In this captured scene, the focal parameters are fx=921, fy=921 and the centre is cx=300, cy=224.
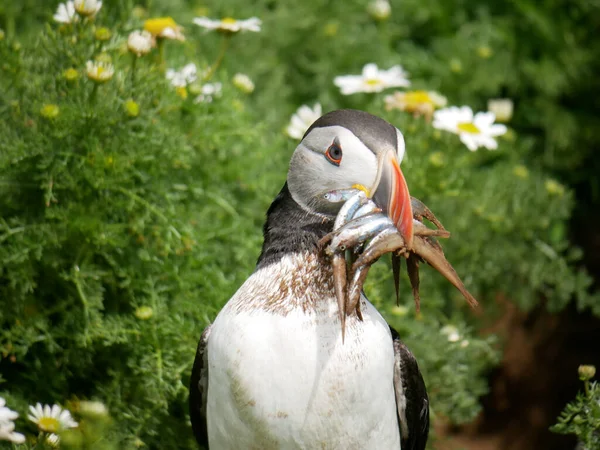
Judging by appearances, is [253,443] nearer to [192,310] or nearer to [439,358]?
[192,310]

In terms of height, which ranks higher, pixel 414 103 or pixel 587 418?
pixel 414 103

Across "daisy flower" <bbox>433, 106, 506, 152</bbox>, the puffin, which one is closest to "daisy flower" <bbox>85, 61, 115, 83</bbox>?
the puffin

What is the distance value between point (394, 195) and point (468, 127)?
1743 mm

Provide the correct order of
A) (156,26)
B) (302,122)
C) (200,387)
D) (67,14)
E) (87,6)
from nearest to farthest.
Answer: (200,387), (87,6), (67,14), (156,26), (302,122)

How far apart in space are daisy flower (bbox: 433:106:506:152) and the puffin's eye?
→ 1.53m

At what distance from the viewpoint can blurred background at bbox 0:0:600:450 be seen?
3.28 meters

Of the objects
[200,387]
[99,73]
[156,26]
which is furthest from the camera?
[156,26]

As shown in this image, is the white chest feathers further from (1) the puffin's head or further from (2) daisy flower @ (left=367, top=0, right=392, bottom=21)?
(2) daisy flower @ (left=367, top=0, right=392, bottom=21)

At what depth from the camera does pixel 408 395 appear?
2795mm

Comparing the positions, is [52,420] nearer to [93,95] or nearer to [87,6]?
[93,95]

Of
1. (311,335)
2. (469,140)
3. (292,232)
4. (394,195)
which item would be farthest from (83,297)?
(469,140)

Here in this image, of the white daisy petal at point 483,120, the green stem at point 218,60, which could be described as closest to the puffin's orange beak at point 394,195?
the green stem at point 218,60

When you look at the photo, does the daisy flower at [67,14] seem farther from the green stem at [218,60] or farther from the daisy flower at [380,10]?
the daisy flower at [380,10]

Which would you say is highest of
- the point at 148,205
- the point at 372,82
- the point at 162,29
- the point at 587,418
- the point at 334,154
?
the point at 334,154
